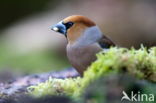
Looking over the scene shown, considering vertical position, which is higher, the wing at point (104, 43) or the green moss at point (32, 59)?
the green moss at point (32, 59)

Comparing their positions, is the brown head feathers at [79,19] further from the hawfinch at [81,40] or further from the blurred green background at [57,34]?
the blurred green background at [57,34]

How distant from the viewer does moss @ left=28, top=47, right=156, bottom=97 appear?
3293 mm

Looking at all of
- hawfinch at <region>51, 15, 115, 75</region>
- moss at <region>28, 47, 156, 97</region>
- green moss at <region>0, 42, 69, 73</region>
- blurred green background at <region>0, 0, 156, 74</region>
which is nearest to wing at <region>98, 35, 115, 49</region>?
hawfinch at <region>51, 15, 115, 75</region>

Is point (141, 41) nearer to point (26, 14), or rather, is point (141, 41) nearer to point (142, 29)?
point (142, 29)

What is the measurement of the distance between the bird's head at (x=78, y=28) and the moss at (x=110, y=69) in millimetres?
693

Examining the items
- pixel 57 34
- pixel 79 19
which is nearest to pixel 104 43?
pixel 79 19

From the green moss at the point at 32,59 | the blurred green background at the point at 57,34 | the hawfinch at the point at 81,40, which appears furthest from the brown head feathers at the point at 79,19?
the green moss at the point at 32,59

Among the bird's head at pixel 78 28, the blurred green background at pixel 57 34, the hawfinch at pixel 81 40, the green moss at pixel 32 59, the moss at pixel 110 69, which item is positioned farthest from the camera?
the blurred green background at pixel 57 34

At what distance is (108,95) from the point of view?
10.1ft

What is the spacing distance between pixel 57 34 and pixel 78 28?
1148cm

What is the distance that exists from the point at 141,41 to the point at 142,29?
0.34 metres

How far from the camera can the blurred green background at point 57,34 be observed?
572 inches

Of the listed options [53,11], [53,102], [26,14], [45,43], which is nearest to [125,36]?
[45,43]

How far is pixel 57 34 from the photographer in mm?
15891
